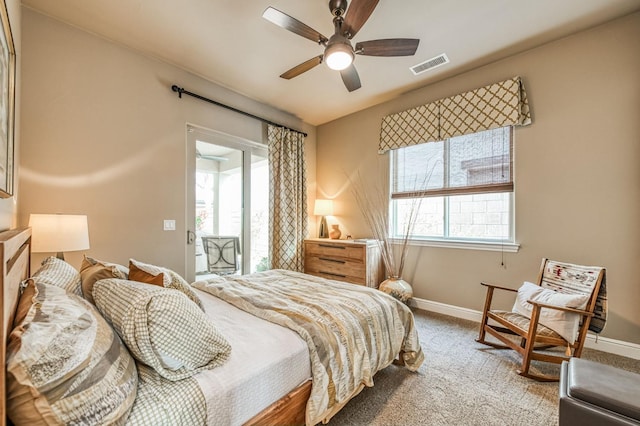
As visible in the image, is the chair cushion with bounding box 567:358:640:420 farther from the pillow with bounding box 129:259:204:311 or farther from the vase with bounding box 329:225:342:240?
the vase with bounding box 329:225:342:240

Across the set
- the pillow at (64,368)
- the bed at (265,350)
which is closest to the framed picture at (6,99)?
the bed at (265,350)

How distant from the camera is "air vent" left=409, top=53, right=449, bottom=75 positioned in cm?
286

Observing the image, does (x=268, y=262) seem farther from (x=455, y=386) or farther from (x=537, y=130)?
(x=537, y=130)

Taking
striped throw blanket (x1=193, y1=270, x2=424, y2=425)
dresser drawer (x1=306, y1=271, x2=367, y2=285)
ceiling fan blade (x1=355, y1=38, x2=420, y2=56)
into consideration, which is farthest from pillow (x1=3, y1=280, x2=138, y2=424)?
dresser drawer (x1=306, y1=271, x2=367, y2=285)

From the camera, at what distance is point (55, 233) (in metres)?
1.85

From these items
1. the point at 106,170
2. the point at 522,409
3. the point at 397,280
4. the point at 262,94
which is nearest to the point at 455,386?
the point at 522,409

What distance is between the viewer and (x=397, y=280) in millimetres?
3418

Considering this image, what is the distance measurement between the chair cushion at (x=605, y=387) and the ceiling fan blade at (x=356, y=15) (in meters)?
2.27

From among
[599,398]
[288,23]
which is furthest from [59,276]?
[599,398]

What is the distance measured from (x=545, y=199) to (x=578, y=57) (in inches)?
53.1

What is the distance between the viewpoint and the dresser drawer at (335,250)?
347 cm

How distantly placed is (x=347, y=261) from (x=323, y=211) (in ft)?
3.46

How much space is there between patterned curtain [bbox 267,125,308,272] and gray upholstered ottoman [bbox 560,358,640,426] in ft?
10.4

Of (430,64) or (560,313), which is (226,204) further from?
(560,313)
